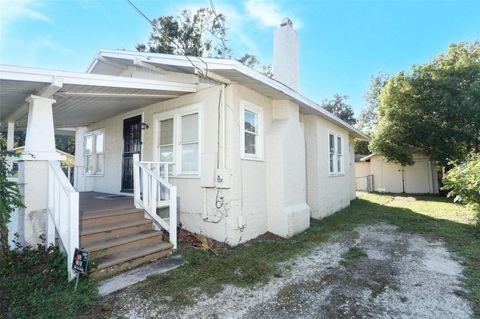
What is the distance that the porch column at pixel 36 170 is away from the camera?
439cm

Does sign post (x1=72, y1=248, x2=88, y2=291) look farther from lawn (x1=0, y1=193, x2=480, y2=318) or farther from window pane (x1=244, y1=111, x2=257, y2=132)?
window pane (x1=244, y1=111, x2=257, y2=132)

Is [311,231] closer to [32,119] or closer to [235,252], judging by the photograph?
[235,252]

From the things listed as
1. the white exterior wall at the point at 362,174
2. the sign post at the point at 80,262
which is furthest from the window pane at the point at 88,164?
the white exterior wall at the point at 362,174

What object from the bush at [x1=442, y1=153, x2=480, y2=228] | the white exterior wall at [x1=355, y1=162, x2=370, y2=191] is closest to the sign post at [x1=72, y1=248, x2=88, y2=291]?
the bush at [x1=442, y1=153, x2=480, y2=228]

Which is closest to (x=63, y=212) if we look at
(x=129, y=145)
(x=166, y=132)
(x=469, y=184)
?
(x=166, y=132)

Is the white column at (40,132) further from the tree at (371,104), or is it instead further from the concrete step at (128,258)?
the tree at (371,104)

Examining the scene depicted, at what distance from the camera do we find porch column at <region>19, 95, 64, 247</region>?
4387mm

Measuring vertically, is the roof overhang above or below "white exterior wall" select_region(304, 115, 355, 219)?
above

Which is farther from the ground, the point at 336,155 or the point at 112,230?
the point at 336,155

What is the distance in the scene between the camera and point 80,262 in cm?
331

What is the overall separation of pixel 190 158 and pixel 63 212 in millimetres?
2873

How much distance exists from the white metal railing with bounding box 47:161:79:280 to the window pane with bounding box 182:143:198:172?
2543 millimetres

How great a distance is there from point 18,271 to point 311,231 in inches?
236

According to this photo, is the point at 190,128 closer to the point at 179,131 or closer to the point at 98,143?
the point at 179,131
